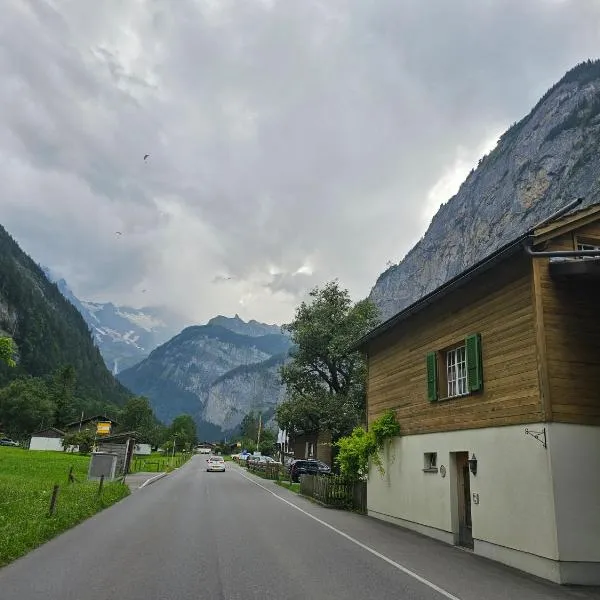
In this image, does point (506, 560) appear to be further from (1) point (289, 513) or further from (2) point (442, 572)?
(1) point (289, 513)

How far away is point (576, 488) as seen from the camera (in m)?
9.75

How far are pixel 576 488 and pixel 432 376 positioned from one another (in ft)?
18.5

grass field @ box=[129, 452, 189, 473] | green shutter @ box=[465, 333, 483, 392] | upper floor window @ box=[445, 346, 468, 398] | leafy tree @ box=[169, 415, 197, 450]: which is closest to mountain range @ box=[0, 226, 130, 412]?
leafy tree @ box=[169, 415, 197, 450]

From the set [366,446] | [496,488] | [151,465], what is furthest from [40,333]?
[496,488]

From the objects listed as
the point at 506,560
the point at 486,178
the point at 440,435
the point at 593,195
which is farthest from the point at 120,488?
the point at 486,178

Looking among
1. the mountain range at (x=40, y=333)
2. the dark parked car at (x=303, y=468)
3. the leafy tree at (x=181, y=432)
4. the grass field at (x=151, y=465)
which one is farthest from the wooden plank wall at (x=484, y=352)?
the mountain range at (x=40, y=333)

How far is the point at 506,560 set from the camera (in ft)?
35.5

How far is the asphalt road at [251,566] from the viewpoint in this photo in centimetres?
764

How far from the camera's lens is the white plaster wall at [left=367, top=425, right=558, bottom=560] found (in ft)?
32.7

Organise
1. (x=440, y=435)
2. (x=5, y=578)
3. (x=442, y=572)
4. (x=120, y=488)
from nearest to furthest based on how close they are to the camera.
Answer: (x=5, y=578), (x=442, y=572), (x=440, y=435), (x=120, y=488)

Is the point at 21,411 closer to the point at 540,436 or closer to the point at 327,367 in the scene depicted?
the point at 327,367

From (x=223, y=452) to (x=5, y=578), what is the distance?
567 ft

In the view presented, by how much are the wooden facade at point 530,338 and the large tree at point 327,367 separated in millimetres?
21098

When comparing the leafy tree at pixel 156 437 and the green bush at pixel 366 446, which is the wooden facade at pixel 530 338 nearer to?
the green bush at pixel 366 446
